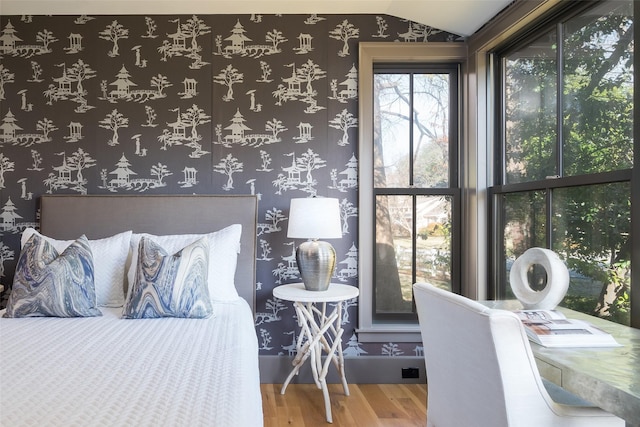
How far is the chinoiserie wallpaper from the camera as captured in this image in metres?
2.92

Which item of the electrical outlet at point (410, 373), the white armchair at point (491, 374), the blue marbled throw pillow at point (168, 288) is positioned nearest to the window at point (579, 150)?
the white armchair at point (491, 374)

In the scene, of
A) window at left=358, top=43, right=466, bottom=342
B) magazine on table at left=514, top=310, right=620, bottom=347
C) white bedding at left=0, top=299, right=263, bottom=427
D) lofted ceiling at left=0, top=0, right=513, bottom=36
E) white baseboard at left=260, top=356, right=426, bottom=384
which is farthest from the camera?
window at left=358, top=43, right=466, bottom=342

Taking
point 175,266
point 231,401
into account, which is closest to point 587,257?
point 231,401

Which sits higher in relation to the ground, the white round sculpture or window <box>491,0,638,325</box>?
window <box>491,0,638,325</box>

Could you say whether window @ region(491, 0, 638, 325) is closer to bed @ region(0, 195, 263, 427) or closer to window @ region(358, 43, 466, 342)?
window @ region(358, 43, 466, 342)

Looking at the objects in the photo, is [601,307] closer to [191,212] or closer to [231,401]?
[231,401]

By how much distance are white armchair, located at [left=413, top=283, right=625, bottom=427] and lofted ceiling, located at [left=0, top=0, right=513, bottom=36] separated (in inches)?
84.8

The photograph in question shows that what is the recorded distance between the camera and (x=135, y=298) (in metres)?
2.11

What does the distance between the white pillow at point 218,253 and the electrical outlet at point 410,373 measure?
1378 mm

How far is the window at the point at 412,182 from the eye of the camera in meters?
3.01

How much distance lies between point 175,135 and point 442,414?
2.52 meters

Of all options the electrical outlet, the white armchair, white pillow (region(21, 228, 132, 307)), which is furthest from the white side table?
the white armchair

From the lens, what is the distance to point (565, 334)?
1.38 metres

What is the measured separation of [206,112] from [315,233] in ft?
4.24
